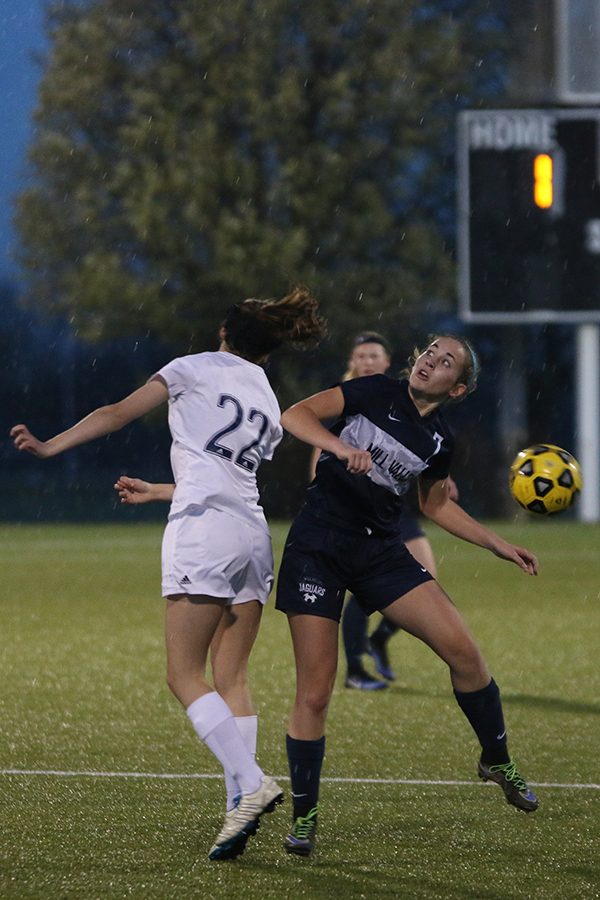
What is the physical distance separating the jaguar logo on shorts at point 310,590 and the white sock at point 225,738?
0.48 meters

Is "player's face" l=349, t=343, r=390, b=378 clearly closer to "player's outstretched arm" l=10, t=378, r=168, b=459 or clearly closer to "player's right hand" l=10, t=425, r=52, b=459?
"player's outstretched arm" l=10, t=378, r=168, b=459

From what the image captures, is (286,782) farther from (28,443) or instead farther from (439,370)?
(28,443)

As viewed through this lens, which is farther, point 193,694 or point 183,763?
point 183,763

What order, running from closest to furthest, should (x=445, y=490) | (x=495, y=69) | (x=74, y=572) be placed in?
(x=445, y=490), (x=74, y=572), (x=495, y=69)

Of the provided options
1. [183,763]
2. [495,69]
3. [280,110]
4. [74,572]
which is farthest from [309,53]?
[183,763]

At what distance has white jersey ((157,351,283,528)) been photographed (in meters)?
5.53

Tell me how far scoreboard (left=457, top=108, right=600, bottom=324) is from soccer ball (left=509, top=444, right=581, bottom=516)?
18944mm

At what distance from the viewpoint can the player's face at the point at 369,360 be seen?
907 centimetres

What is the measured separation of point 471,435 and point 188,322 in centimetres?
810

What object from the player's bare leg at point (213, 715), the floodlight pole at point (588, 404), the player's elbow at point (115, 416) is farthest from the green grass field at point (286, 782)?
the floodlight pole at point (588, 404)

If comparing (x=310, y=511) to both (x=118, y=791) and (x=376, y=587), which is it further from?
(x=118, y=791)

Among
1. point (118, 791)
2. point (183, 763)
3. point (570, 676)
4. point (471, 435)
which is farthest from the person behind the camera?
point (471, 435)

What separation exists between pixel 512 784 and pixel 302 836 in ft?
2.94

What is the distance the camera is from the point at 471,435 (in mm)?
34406
